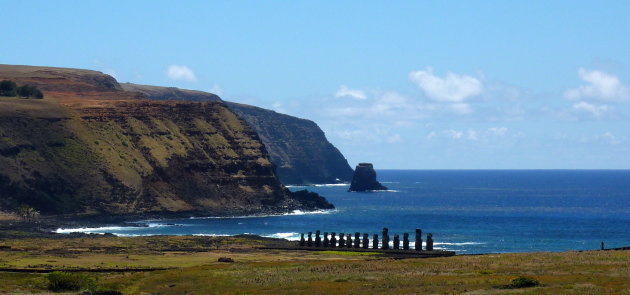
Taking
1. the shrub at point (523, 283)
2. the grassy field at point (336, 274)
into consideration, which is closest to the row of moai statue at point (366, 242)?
the grassy field at point (336, 274)

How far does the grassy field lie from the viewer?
52906 millimetres

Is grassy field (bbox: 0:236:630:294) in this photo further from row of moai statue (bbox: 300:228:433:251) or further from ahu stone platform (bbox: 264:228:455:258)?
row of moai statue (bbox: 300:228:433:251)

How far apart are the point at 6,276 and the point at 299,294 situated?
2277 cm

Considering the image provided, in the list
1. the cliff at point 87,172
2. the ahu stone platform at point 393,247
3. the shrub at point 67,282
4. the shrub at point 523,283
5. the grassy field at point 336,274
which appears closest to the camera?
the shrub at point 523,283

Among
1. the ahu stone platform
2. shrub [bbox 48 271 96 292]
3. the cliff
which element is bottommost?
shrub [bbox 48 271 96 292]

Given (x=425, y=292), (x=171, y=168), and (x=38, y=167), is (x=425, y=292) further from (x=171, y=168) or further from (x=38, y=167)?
(x=171, y=168)

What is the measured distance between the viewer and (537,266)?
6084cm

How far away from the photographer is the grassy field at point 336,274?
5291 centimetres

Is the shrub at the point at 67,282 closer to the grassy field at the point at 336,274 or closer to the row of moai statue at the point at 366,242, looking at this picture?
the grassy field at the point at 336,274

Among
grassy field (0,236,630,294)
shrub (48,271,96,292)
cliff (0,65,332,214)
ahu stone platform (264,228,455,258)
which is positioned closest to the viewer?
grassy field (0,236,630,294)

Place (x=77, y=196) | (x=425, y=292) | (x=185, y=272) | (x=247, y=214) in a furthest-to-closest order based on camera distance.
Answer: (x=247, y=214), (x=77, y=196), (x=185, y=272), (x=425, y=292)

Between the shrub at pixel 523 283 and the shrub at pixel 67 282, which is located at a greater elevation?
the shrub at pixel 523 283

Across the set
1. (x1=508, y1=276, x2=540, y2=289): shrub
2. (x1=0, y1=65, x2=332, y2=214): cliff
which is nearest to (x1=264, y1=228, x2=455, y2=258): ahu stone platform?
(x1=508, y1=276, x2=540, y2=289): shrub

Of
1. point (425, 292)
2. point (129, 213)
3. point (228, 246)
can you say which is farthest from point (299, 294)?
point (129, 213)
